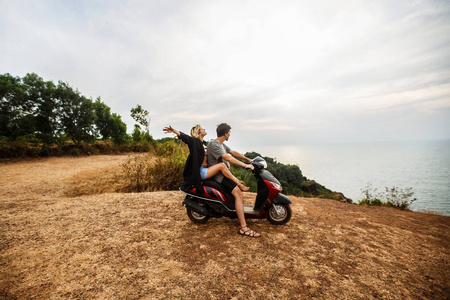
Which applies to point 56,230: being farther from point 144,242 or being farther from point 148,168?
point 148,168

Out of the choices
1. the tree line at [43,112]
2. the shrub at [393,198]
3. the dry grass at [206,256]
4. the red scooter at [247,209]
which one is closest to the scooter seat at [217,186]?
the red scooter at [247,209]

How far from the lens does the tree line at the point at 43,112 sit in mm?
10570

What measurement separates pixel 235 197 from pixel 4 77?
1671 centimetres

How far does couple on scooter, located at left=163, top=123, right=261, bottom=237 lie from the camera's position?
296 centimetres

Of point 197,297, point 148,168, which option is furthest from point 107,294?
point 148,168

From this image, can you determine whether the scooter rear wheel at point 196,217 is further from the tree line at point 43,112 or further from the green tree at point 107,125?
the green tree at point 107,125

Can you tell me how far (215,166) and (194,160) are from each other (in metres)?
0.37

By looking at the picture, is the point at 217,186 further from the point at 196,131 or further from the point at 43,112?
the point at 43,112

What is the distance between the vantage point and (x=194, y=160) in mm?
2998

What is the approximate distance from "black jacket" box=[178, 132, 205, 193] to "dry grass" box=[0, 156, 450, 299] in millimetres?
871

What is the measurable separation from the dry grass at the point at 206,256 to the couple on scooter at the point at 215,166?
622mm

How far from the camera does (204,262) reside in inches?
91.6

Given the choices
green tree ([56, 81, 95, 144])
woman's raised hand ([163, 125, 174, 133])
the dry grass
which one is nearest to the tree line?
green tree ([56, 81, 95, 144])

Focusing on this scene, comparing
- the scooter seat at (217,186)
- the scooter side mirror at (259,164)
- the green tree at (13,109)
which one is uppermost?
the green tree at (13,109)
